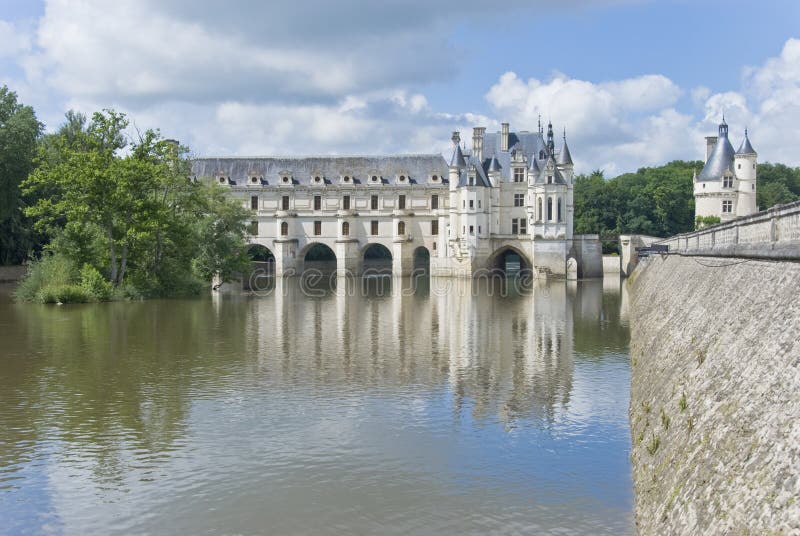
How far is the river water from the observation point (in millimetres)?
10133

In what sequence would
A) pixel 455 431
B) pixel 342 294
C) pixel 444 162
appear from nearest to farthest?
1. pixel 455 431
2. pixel 342 294
3. pixel 444 162

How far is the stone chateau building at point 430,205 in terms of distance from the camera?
6128cm

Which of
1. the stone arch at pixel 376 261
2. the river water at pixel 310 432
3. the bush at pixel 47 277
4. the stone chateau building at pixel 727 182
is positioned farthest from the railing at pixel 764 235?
the stone arch at pixel 376 261

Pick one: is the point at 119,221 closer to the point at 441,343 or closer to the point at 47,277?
the point at 47,277

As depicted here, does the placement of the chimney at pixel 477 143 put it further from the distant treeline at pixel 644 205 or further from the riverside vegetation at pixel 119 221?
the riverside vegetation at pixel 119 221

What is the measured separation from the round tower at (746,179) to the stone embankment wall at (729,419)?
167 feet

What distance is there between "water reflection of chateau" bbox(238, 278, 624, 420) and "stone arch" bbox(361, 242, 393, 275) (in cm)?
3201

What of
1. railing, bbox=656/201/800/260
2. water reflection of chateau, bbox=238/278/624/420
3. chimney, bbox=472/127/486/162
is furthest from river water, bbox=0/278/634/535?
chimney, bbox=472/127/486/162

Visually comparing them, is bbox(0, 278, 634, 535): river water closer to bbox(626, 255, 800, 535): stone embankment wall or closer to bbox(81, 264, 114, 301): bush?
bbox(626, 255, 800, 535): stone embankment wall

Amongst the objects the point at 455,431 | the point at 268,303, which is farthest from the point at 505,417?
the point at 268,303

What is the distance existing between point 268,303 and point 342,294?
893 cm

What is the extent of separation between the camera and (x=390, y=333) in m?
28.4

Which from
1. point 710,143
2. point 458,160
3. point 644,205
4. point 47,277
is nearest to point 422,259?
point 458,160

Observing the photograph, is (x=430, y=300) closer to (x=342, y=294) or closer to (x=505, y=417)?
(x=342, y=294)
